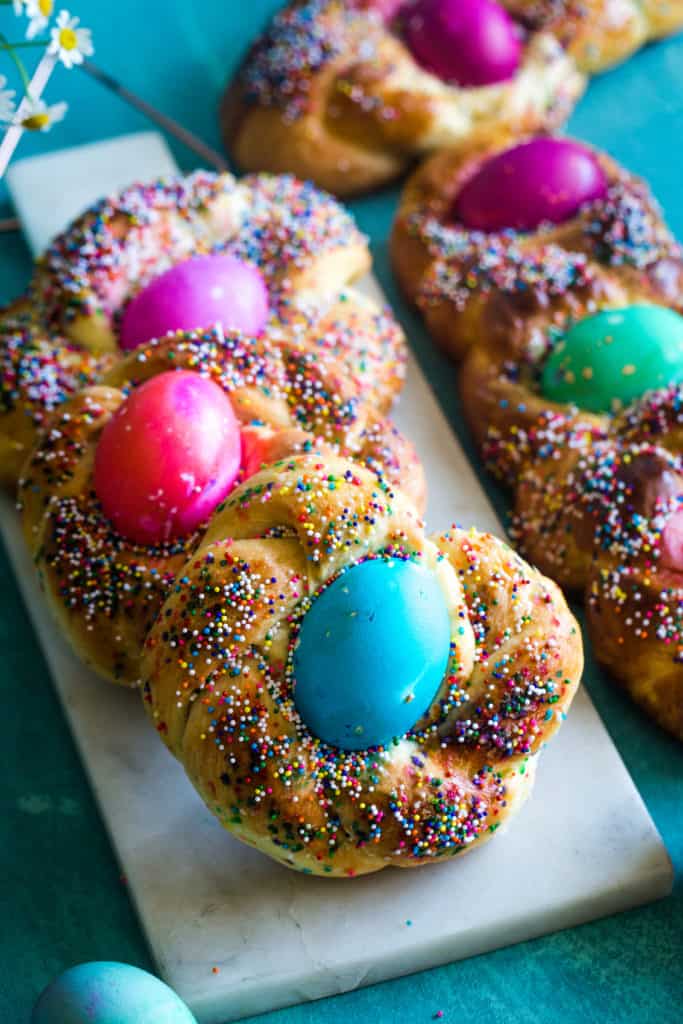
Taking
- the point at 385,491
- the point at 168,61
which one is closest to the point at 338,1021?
the point at 385,491

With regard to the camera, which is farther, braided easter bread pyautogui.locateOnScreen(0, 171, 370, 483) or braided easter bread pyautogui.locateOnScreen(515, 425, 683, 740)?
braided easter bread pyautogui.locateOnScreen(0, 171, 370, 483)

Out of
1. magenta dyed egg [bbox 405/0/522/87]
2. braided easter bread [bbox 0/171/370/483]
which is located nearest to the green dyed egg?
braided easter bread [bbox 0/171/370/483]

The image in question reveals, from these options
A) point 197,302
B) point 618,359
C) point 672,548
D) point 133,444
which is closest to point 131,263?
point 197,302

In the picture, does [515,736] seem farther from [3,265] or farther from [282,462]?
[3,265]

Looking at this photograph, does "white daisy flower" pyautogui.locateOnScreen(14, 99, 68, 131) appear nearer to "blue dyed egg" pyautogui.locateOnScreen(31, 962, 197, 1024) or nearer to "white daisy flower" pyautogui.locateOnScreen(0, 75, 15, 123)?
"white daisy flower" pyautogui.locateOnScreen(0, 75, 15, 123)

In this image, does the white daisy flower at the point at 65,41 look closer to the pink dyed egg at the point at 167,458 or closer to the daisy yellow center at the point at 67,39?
the daisy yellow center at the point at 67,39

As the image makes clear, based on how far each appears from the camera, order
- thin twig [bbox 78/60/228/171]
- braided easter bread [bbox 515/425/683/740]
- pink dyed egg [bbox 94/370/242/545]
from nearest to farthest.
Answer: pink dyed egg [bbox 94/370/242/545] → braided easter bread [bbox 515/425/683/740] → thin twig [bbox 78/60/228/171]

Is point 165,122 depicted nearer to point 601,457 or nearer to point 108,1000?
point 601,457

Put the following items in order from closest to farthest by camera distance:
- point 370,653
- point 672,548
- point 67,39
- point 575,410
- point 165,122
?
point 67,39, point 370,653, point 672,548, point 575,410, point 165,122
